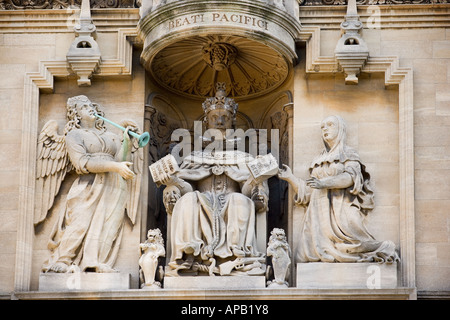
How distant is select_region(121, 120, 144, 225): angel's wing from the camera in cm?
2267

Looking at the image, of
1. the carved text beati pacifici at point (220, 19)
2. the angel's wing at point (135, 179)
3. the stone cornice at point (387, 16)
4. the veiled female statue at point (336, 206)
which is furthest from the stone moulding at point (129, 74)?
the angel's wing at point (135, 179)

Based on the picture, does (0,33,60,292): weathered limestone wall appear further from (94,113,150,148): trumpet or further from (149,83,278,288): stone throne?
(149,83,278,288): stone throne

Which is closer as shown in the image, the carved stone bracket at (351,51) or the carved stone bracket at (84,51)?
the carved stone bracket at (351,51)

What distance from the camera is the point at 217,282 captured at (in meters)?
21.8

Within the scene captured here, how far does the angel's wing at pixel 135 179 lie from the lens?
22.7 m

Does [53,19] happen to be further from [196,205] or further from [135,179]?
[196,205]

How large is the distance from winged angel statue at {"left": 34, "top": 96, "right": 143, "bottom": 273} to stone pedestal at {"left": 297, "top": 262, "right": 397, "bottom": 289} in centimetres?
265

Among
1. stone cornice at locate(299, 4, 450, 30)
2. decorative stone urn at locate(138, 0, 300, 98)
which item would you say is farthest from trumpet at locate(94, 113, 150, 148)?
stone cornice at locate(299, 4, 450, 30)

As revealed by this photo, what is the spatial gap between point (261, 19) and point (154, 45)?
1.55 meters

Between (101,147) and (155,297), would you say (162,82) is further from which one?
(155,297)

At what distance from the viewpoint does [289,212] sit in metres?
22.8

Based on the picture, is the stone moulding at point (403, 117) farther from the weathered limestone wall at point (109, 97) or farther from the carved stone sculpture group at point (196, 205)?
the weathered limestone wall at point (109, 97)

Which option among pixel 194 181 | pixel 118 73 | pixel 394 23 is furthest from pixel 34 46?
pixel 394 23

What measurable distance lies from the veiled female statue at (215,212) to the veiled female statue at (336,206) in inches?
24.9
